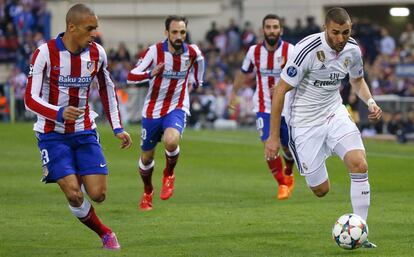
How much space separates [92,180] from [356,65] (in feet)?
9.36

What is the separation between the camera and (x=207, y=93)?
108 ft

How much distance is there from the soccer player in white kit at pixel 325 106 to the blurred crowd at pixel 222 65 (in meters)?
14.7

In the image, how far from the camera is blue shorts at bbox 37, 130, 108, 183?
1020 cm

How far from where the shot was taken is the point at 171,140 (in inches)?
554

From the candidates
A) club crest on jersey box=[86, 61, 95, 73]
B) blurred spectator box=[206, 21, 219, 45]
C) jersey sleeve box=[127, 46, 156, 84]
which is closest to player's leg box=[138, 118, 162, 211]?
jersey sleeve box=[127, 46, 156, 84]

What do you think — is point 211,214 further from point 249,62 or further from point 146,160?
point 249,62

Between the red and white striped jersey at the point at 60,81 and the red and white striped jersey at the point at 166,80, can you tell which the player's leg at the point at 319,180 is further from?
the red and white striped jersey at the point at 166,80

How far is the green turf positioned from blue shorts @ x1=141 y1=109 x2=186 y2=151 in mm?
822

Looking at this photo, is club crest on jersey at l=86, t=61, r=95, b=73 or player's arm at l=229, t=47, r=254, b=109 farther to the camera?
player's arm at l=229, t=47, r=254, b=109

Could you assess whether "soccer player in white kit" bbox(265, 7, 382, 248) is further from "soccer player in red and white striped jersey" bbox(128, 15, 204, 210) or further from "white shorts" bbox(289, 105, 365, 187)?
"soccer player in red and white striped jersey" bbox(128, 15, 204, 210)

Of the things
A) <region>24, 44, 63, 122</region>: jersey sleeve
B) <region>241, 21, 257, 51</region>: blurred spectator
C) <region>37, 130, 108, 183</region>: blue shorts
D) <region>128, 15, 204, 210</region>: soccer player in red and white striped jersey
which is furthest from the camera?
<region>241, 21, 257, 51</region>: blurred spectator

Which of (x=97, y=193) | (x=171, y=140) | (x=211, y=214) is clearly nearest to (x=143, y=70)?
(x=171, y=140)

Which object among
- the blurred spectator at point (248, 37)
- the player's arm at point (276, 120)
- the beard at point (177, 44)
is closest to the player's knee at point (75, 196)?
the player's arm at point (276, 120)

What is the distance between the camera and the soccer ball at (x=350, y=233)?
32.2ft
